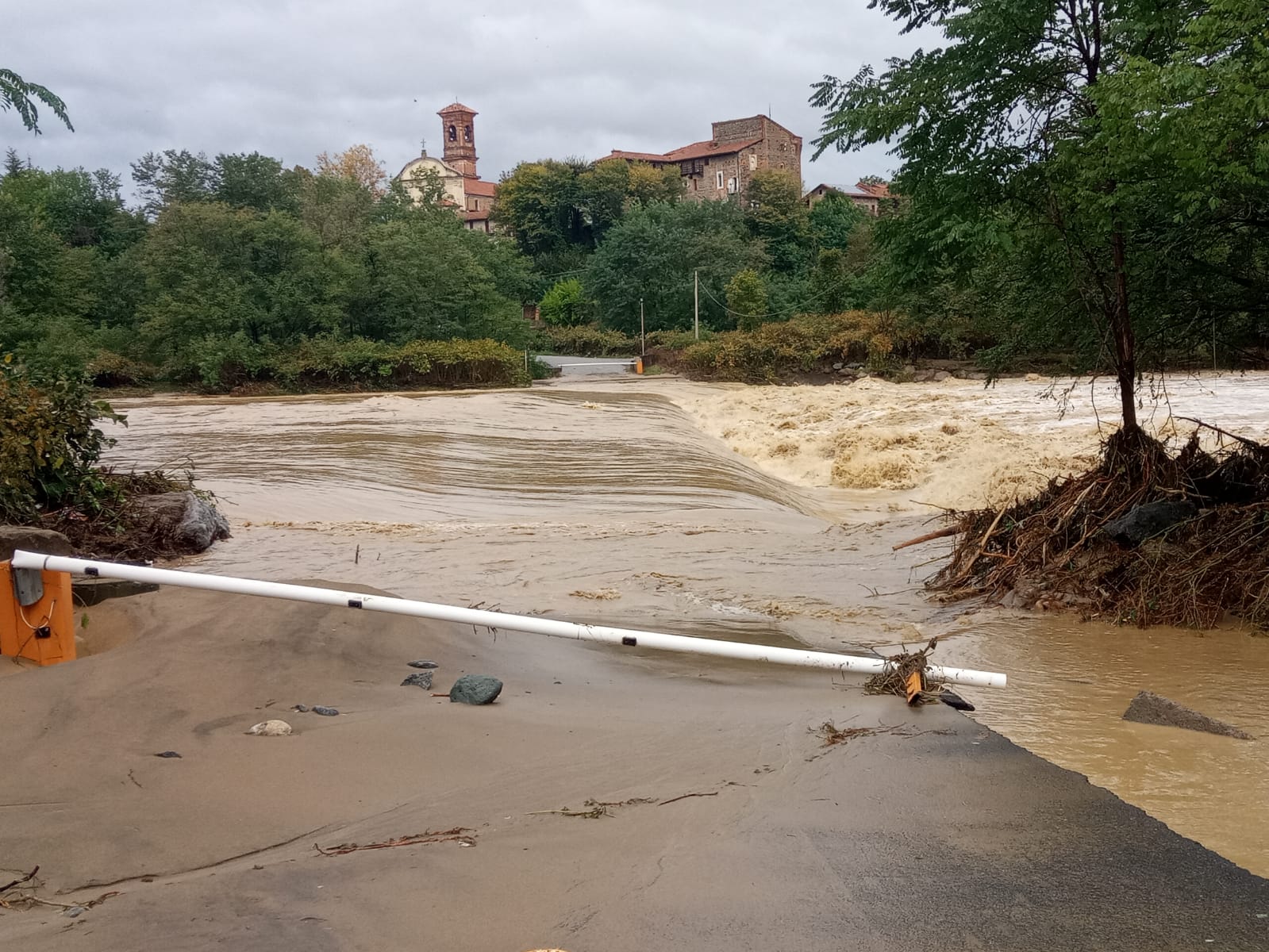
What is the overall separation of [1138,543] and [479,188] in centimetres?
11452

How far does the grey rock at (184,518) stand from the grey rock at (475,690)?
20.3 ft

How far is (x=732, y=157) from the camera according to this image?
98.7 meters

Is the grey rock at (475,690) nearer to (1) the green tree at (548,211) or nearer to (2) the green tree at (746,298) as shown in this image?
(2) the green tree at (746,298)

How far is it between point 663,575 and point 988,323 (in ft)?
13.4

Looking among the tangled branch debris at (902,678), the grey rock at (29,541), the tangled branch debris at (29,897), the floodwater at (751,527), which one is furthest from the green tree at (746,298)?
the tangled branch debris at (29,897)

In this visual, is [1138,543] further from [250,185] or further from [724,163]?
[724,163]

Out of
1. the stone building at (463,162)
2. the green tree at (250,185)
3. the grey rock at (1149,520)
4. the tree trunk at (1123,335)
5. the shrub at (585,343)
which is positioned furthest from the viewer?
the stone building at (463,162)

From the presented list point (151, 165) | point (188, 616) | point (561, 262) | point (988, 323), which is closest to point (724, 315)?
point (561, 262)

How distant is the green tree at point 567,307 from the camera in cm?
7788

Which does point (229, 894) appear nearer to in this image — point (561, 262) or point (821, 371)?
point (821, 371)

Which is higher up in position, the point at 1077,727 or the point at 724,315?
the point at 724,315

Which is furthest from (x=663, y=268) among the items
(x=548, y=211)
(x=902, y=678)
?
(x=902, y=678)

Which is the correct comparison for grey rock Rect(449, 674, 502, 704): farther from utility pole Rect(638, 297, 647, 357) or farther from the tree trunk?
utility pole Rect(638, 297, 647, 357)

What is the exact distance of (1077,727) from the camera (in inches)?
207
